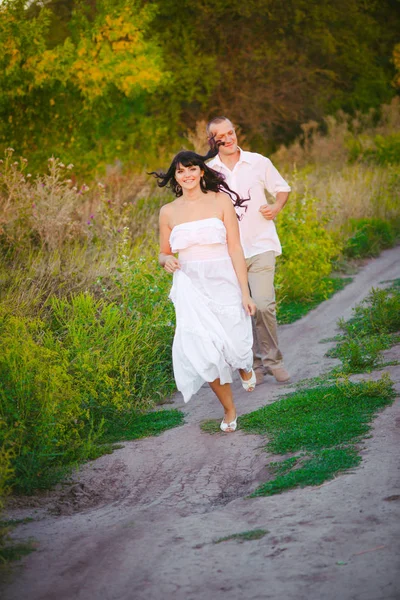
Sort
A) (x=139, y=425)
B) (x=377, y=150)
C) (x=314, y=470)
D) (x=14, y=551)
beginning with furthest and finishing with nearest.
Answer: (x=377, y=150), (x=139, y=425), (x=314, y=470), (x=14, y=551)

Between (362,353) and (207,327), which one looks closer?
(207,327)

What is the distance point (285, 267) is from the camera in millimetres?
10016

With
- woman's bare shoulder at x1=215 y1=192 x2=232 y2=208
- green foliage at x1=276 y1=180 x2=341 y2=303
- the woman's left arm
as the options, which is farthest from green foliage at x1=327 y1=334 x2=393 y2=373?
green foliage at x1=276 y1=180 x2=341 y2=303

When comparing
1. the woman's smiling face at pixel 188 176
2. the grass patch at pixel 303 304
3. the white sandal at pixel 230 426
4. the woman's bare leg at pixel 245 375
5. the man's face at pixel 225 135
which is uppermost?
the man's face at pixel 225 135

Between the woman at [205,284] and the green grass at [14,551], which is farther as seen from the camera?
the woman at [205,284]

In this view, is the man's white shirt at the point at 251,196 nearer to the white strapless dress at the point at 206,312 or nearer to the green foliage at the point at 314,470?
the white strapless dress at the point at 206,312

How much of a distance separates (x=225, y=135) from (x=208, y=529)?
3585 millimetres

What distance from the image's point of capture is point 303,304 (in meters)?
9.70

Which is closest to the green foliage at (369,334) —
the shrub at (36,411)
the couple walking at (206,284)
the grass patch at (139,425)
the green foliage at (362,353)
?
the green foliage at (362,353)

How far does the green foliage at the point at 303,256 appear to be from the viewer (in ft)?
32.5

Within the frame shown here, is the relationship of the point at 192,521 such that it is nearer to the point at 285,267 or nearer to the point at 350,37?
the point at 285,267

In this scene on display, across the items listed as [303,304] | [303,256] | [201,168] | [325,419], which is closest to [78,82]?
[303,256]

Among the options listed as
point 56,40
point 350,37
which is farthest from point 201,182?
point 350,37

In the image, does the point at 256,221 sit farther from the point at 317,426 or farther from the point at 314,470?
the point at 314,470
